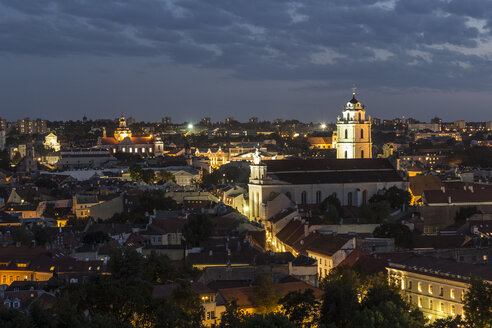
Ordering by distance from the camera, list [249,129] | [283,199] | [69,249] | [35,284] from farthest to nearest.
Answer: [249,129] < [283,199] < [69,249] < [35,284]

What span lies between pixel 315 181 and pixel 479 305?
2866cm

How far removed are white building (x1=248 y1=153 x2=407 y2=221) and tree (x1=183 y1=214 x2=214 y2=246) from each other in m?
10.0

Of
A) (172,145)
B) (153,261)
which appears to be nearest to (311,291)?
(153,261)

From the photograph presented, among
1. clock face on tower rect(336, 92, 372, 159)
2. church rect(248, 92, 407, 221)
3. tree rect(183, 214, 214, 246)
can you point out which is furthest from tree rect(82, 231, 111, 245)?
clock face on tower rect(336, 92, 372, 159)

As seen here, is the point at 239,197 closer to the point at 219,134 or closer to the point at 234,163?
the point at 234,163

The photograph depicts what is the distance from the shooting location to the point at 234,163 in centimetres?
9719

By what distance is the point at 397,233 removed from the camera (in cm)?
4200

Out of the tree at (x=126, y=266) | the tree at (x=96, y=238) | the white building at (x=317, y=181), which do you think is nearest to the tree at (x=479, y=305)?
the tree at (x=126, y=266)

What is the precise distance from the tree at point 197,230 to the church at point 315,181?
30.7 ft

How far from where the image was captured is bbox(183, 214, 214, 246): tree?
1640 inches

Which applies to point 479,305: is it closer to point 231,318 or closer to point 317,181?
point 231,318

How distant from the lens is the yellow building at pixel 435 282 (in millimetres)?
30531

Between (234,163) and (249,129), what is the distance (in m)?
91.0

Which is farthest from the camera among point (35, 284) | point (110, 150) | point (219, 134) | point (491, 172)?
point (219, 134)
